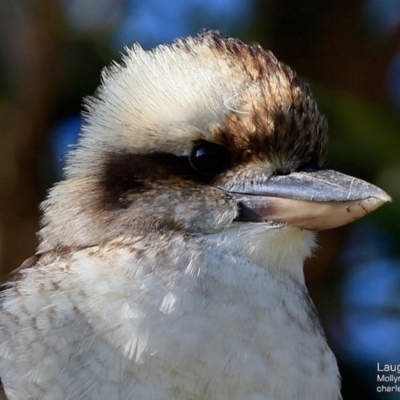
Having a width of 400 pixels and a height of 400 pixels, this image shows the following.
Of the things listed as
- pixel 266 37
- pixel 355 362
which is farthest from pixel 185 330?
pixel 266 37

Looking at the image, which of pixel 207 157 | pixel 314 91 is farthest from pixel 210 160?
pixel 314 91

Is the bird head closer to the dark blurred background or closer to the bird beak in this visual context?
the bird beak

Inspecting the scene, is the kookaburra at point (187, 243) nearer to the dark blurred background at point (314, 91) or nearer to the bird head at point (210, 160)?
the bird head at point (210, 160)

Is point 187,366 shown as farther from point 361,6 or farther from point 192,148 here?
point 361,6

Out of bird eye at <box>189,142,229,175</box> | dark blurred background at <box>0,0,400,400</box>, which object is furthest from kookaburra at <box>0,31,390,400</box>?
dark blurred background at <box>0,0,400,400</box>

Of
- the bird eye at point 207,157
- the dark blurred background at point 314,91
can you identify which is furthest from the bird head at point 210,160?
the dark blurred background at point 314,91

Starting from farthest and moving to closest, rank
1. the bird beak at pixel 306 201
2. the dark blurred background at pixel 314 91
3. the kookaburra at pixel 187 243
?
the dark blurred background at pixel 314 91
the bird beak at pixel 306 201
the kookaburra at pixel 187 243
